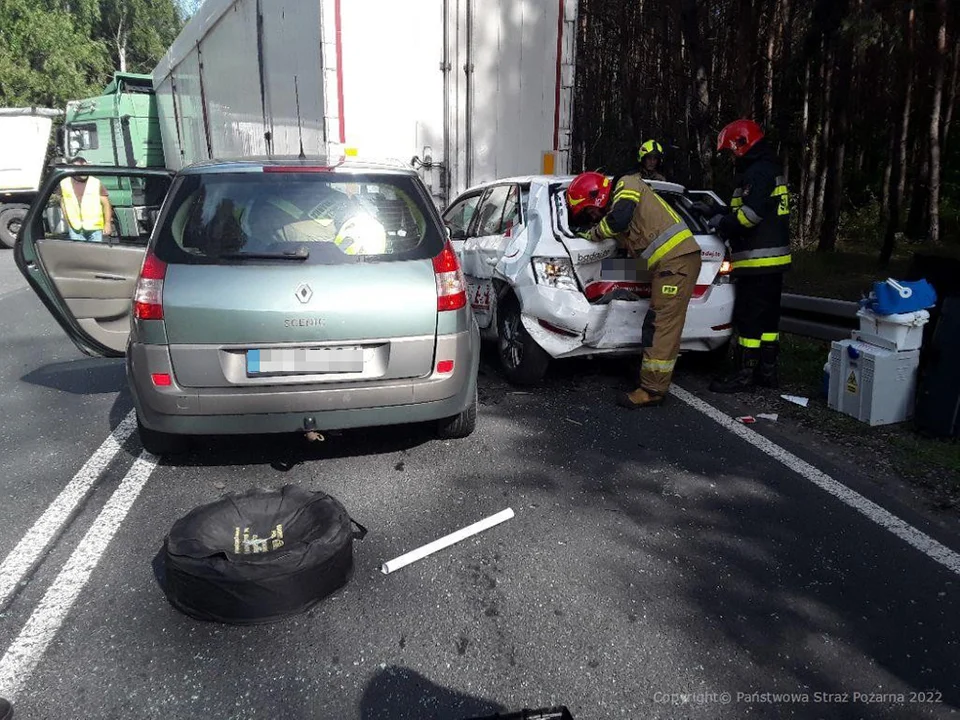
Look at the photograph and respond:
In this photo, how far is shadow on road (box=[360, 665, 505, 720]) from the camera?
230cm

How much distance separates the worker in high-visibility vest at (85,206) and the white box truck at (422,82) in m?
2.49

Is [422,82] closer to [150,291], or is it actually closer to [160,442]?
[150,291]

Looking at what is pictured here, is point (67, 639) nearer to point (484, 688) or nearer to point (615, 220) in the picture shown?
point (484, 688)

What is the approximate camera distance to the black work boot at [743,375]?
18.3ft

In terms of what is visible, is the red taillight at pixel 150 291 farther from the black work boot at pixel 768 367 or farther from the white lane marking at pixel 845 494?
the black work boot at pixel 768 367

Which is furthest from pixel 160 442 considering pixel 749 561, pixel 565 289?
pixel 749 561

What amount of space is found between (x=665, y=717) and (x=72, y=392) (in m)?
5.05

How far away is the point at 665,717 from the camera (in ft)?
7.52

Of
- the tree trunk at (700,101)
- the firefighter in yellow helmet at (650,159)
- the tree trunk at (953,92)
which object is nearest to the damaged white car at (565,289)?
the firefighter in yellow helmet at (650,159)

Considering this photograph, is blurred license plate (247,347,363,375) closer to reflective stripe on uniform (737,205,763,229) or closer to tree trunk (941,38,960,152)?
reflective stripe on uniform (737,205,763,229)

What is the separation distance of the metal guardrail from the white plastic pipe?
11.4ft

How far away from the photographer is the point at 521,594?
2.95 metres

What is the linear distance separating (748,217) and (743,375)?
1.15 meters

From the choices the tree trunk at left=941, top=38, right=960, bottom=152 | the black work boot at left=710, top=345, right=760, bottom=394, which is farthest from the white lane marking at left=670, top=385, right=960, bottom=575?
the tree trunk at left=941, top=38, right=960, bottom=152
